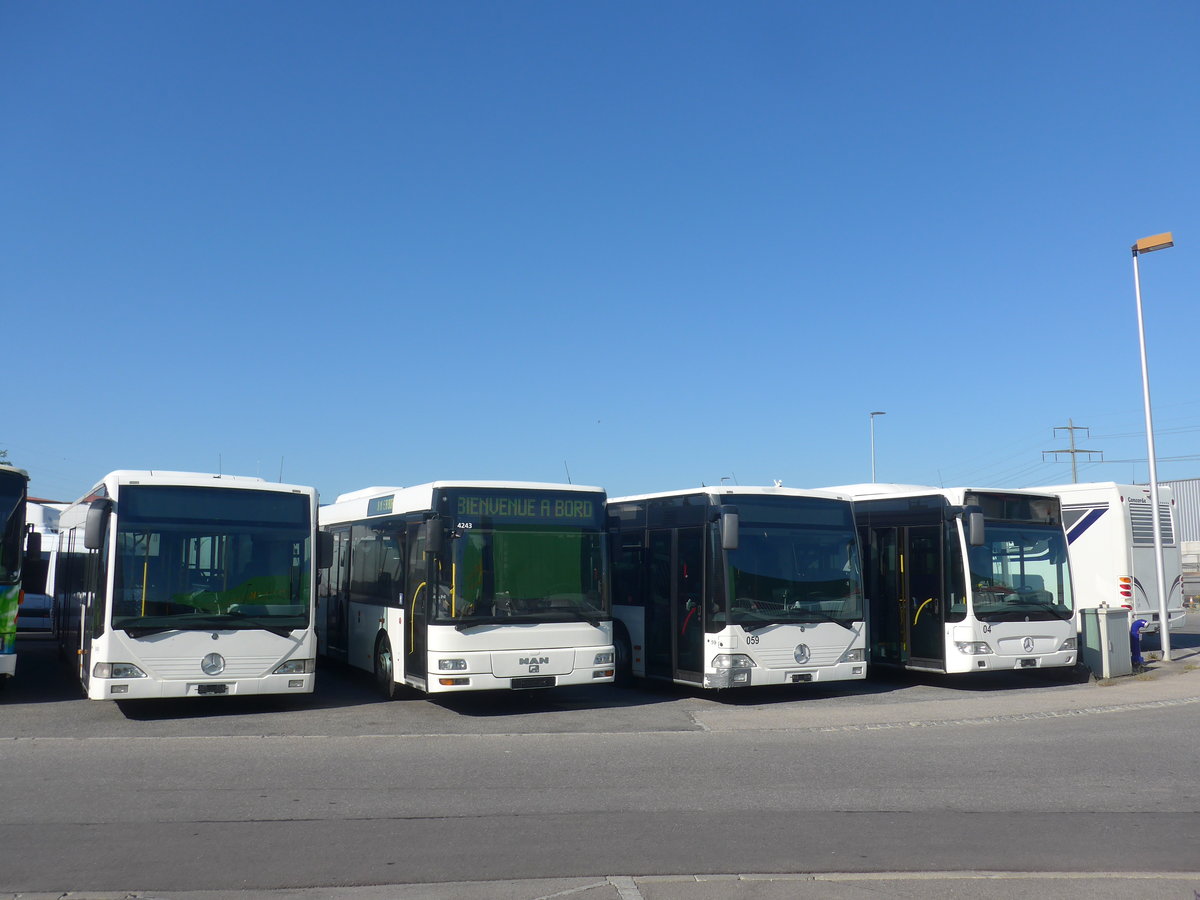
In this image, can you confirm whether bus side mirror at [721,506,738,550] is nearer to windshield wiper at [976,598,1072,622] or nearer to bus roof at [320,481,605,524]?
bus roof at [320,481,605,524]

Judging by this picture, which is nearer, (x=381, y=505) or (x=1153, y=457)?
(x=381, y=505)

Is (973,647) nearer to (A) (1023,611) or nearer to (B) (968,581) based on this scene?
(B) (968,581)

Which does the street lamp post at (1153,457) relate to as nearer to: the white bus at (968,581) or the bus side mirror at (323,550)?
the white bus at (968,581)

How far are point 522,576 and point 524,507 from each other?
0.86 metres

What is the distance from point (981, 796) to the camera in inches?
347

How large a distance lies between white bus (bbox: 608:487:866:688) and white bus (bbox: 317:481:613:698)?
91 centimetres

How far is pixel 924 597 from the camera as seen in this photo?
16469 millimetres

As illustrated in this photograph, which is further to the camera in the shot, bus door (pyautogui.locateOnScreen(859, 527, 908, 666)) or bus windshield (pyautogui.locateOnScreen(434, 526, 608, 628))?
bus door (pyautogui.locateOnScreen(859, 527, 908, 666))

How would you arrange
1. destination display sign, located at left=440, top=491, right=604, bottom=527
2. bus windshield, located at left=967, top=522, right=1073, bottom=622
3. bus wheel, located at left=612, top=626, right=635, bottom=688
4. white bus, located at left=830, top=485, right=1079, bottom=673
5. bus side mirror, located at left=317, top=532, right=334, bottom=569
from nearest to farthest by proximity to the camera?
destination display sign, located at left=440, top=491, right=604, bottom=527
bus side mirror, located at left=317, top=532, right=334, bottom=569
white bus, located at left=830, top=485, right=1079, bottom=673
bus windshield, located at left=967, top=522, right=1073, bottom=622
bus wheel, located at left=612, top=626, right=635, bottom=688

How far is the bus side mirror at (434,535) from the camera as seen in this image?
13.1 m

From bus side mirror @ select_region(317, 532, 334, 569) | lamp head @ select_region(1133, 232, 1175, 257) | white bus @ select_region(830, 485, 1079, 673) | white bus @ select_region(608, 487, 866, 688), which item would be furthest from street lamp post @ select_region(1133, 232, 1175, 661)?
bus side mirror @ select_region(317, 532, 334, 569)

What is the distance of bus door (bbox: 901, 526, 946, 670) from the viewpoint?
16203 millimetres

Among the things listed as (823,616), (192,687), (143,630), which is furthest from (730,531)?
(143,630)

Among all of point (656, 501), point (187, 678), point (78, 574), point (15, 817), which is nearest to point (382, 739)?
point (187, 678)
